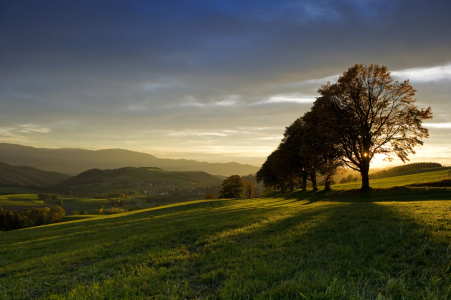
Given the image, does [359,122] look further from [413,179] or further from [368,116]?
[413,179]

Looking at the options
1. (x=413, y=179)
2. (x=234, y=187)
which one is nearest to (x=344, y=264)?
(x=413, y=179)

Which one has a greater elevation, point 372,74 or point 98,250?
point 372,74

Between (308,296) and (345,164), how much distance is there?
1335 inches

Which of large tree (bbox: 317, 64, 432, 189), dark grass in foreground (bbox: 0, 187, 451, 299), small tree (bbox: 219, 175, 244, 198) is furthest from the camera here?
small tree (bbox: 219, 175, 244, 198)

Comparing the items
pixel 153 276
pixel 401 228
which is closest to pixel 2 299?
pixel 153 276

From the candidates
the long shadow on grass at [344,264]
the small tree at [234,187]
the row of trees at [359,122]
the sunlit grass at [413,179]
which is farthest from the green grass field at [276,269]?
the small tree at [234,187]

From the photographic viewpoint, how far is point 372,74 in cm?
3102

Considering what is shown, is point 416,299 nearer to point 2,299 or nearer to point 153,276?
point 153,276

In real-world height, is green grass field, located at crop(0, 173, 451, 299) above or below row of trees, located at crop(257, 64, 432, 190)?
below

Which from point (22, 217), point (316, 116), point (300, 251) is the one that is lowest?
point (22, 217)

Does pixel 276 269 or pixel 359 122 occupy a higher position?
pixel 359 122

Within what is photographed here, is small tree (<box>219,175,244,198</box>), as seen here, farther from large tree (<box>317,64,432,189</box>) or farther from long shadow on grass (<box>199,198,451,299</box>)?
long shadow on grass (<box>199,198,451,299</box>)

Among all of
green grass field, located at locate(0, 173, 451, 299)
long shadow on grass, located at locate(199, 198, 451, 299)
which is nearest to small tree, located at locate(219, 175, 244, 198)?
green grass field, located at locate(0, 173, 451, 299)

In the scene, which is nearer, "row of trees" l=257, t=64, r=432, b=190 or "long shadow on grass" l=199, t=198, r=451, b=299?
"long shadow on grass" l=199, t=198, r=451, b=299
